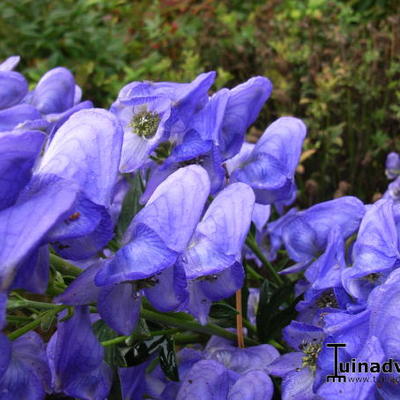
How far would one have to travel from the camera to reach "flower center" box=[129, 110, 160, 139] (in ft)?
2.27

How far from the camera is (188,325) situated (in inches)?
27.9

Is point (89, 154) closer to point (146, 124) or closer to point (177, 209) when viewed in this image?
point (177, 209)

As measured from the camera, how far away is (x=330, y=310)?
653mm

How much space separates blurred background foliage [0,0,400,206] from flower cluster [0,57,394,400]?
2.40 feet

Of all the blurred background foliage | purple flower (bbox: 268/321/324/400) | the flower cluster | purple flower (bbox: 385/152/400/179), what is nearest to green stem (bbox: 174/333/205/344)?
the flower cluster

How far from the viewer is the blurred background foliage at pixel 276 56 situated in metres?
1.87

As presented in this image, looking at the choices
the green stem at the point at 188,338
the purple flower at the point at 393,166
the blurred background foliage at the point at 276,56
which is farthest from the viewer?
the blurred background foliage at the point at 276,56

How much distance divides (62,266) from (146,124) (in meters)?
0.18

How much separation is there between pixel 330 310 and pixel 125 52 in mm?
2439

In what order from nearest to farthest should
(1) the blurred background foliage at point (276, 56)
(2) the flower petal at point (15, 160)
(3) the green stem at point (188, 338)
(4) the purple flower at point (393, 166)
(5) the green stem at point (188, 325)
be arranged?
(2) the flower petal at point (15, 160) < (5) the green stem at point (188, 325) < (3) the green stem at point (188, 338) < (4) the purple flower at point (393, 166) < (1) the blurred background foliage at point (276, 56)

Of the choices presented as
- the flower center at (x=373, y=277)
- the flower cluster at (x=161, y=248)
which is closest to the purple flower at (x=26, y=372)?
the flower cluster at (x=161, y=248)

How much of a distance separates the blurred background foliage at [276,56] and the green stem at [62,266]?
0.93 m

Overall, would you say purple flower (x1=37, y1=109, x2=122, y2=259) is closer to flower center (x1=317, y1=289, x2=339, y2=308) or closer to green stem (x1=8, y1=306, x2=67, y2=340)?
green stem (x1=8, y1=306, x2=67, y2=340)

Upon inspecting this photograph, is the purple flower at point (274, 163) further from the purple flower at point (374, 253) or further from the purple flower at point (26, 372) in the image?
the purple flower at point (26, 372)
